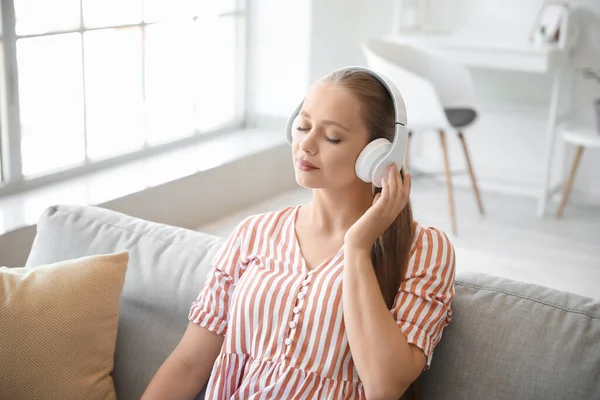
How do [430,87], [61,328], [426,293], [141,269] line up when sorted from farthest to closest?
1. [430,87]
2. [141,269]
3. [61,328]
4. [426,293]

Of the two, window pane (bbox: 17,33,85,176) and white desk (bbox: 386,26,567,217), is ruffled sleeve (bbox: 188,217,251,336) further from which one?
white desk (bbox: 386,26,567,217)

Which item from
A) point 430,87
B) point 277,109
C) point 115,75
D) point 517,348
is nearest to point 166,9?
point 115,75

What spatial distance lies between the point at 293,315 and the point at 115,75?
2.44 m

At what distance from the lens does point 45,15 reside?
3195 mm

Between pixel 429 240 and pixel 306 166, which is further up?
pixel 306 166

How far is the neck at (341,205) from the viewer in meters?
1.48

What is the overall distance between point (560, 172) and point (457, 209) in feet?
2.34

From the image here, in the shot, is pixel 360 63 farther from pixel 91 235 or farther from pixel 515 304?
pixel 515 304

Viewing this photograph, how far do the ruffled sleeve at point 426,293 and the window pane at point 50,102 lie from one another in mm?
2184

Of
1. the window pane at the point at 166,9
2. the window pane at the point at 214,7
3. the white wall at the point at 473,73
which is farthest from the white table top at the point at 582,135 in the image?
the window pane at the point at 166,9

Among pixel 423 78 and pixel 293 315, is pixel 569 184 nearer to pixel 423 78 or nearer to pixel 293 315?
pixel 423 78

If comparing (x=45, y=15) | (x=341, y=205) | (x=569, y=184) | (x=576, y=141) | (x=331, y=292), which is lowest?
(x=569, y=184)

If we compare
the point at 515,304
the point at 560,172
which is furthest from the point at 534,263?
the point at 515,304

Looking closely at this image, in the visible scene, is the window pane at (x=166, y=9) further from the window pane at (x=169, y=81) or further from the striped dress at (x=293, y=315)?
→ the striped dress at (x=293, y=315)
